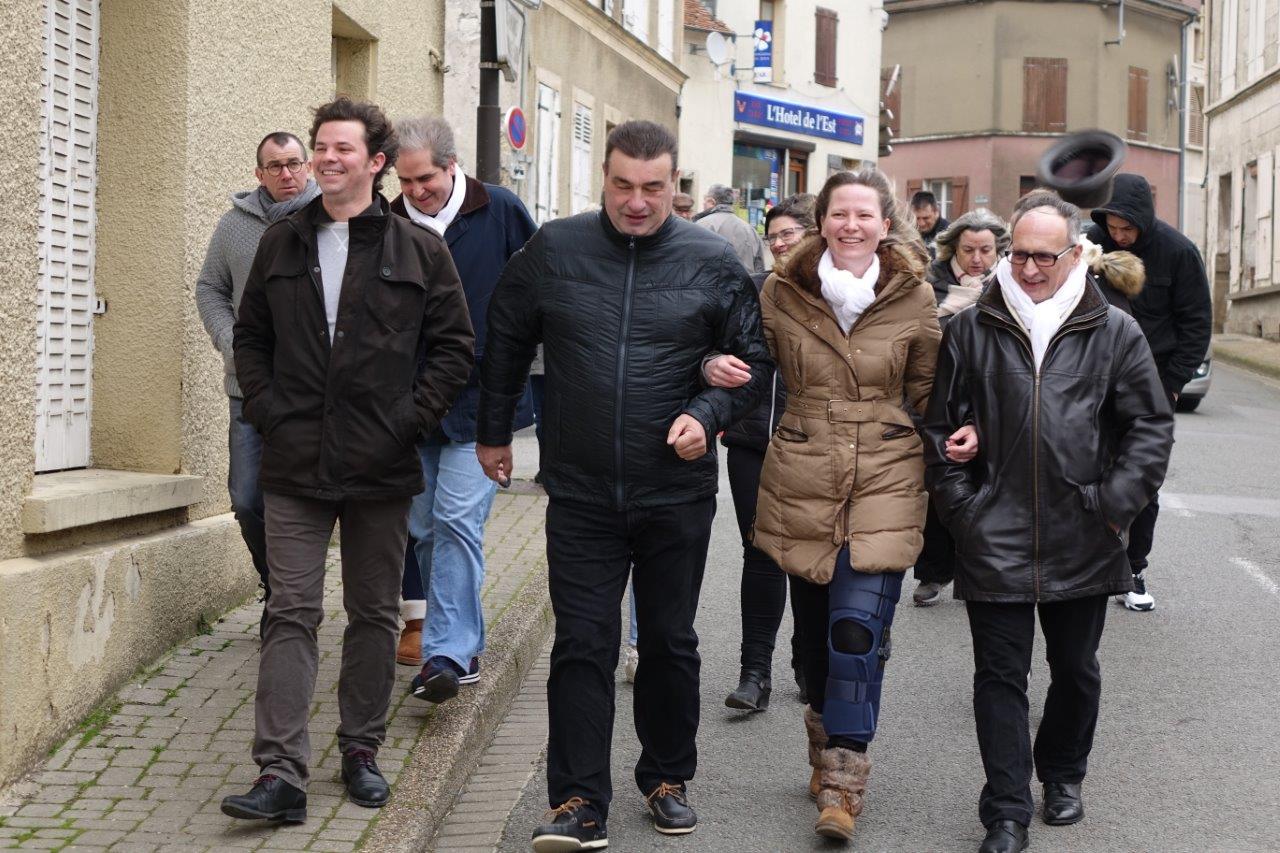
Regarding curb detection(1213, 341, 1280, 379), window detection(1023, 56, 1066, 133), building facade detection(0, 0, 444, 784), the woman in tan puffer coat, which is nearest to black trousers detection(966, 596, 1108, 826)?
the woman in tan puffer coat

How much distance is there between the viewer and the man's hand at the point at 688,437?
4.68 meters

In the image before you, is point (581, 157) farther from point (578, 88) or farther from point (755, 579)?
point (755, 579)

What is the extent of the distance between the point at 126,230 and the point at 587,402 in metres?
2.76

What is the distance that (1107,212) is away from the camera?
779cm

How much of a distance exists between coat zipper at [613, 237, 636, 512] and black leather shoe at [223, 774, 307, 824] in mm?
1197

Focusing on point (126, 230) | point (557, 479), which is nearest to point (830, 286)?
point (557, 479)

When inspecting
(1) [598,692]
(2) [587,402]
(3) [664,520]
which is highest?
(2) [587,402]

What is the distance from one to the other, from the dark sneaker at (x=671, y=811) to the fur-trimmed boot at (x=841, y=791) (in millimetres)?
377

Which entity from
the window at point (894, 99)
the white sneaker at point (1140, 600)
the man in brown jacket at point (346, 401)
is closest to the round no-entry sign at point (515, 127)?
the white sneaker at point (1140, 600)

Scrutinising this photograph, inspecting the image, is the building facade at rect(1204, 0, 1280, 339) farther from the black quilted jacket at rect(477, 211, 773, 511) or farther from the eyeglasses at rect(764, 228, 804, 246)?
the black quilted jacket at rect(477, 211, 773, 511)

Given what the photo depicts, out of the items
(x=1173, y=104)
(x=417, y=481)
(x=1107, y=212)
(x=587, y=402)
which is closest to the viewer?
(x=587, y=402)

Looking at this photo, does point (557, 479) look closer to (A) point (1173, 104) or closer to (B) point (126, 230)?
(B) point (126, 230)

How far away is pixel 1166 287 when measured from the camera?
25.9 feet

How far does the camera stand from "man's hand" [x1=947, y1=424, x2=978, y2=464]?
4.91 meters
